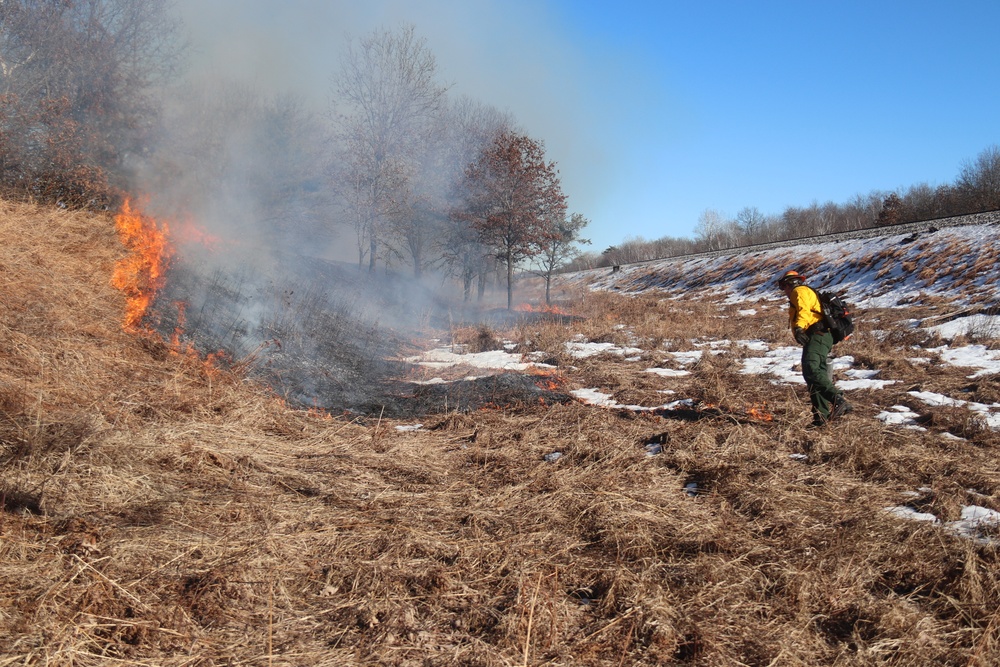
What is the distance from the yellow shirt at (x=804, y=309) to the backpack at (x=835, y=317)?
0.06 m

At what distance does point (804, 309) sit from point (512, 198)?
14703 millimetres

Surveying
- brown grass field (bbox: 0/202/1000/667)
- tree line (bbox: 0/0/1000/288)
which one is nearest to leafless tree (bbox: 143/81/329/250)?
tree line (bbox: 0/0/1000/288)

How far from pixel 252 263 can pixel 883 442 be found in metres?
11.8

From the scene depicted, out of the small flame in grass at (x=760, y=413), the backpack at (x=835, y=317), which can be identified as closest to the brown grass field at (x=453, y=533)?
the small flame in grass at (x=760, y=413)

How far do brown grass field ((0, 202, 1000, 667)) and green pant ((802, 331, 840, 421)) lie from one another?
0.88 ft

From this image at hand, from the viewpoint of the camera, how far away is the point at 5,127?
9.03 m

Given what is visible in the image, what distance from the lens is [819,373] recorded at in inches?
205

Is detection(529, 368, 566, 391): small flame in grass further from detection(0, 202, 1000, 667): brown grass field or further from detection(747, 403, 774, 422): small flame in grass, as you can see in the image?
detection(747, 403, 774, 422): small flame in grass

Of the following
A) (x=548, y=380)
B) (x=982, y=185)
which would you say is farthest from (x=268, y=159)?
(x=982, y=185)

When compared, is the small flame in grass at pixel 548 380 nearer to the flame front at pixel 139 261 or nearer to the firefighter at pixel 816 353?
the firefighter at pixel 816 353

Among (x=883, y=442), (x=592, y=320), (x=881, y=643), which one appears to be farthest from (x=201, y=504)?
(x=592, y=320)

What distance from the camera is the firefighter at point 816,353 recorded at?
5215 millimetres

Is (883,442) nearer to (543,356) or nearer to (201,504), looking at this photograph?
(201,504)

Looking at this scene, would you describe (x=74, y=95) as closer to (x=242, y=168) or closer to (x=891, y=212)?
(x=242, y=168)
